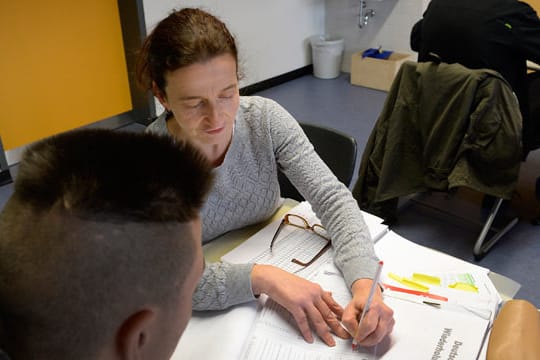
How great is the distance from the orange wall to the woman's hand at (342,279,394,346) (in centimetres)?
252

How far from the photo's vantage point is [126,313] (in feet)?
1.48

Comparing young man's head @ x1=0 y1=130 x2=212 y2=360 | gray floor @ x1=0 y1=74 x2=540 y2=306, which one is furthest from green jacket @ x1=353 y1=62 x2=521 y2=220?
young man's head @ x1=0 y1=130 x2=212 y2=360

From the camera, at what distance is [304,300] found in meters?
0.91

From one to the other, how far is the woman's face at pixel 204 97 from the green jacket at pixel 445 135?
1218 mm

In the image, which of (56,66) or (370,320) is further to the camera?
(56,66)

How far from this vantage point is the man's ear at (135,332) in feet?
1.49

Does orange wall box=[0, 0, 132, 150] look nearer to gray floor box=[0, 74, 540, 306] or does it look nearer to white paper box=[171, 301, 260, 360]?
gray floor box=[0, 74, 540, 306]

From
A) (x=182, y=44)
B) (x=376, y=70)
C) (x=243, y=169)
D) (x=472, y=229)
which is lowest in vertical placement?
(x=472, y=229)

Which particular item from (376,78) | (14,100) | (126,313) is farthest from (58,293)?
(376,78)

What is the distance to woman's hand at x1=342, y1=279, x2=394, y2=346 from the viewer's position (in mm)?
850

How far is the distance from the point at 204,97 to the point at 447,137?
4.52 feet

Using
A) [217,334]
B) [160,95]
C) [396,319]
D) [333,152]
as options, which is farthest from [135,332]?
[333,152]

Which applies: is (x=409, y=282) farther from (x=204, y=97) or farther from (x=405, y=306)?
(x=204, y=97)

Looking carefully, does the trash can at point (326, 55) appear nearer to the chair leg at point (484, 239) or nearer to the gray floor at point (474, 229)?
the gray floor at point (474, 229)
